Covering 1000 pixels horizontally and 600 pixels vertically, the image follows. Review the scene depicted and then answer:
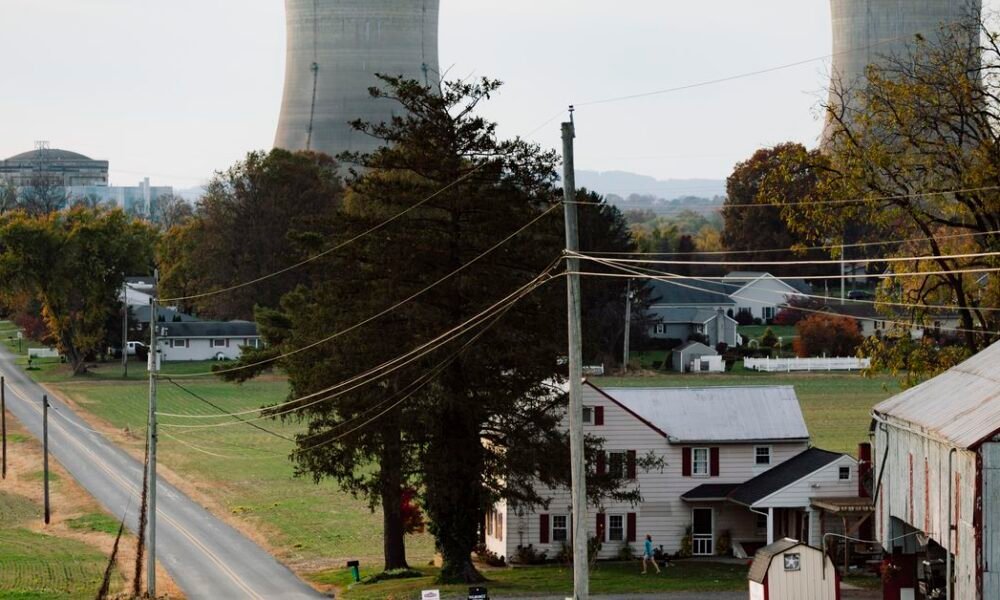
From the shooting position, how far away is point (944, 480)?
94.5 ft

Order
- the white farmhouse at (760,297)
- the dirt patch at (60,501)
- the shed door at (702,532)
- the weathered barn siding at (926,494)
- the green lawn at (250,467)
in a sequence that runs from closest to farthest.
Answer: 1. the weathered barn siding at (926,494)
2. the shed door at (702,532)
3. the dirt patch at (60,501)
4. the green lawn at (250,467)
5. the white farmhouse at (760,297)

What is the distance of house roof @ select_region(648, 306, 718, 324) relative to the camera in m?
115

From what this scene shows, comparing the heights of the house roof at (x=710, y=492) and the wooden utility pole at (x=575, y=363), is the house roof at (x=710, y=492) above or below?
below

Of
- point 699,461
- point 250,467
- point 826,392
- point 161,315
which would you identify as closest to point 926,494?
point 699,461

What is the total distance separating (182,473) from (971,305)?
122 feet

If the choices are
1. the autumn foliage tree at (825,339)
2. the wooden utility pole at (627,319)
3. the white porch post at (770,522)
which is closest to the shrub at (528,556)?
the white porch post at (770,522)

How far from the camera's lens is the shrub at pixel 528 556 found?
45625mm

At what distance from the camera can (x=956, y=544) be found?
2802 centimetres

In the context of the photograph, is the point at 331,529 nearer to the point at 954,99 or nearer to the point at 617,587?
the point at 617,587

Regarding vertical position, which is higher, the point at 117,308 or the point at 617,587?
the point at 117,308

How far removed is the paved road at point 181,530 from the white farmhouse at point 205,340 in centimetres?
3115

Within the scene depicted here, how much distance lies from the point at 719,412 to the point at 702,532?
12.0 feet

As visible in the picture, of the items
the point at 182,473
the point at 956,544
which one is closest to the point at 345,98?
the point at 182,473

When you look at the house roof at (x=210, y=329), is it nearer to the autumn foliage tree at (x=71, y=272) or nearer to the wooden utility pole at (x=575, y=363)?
the autumn foliage tree at (x=71, y=272)
